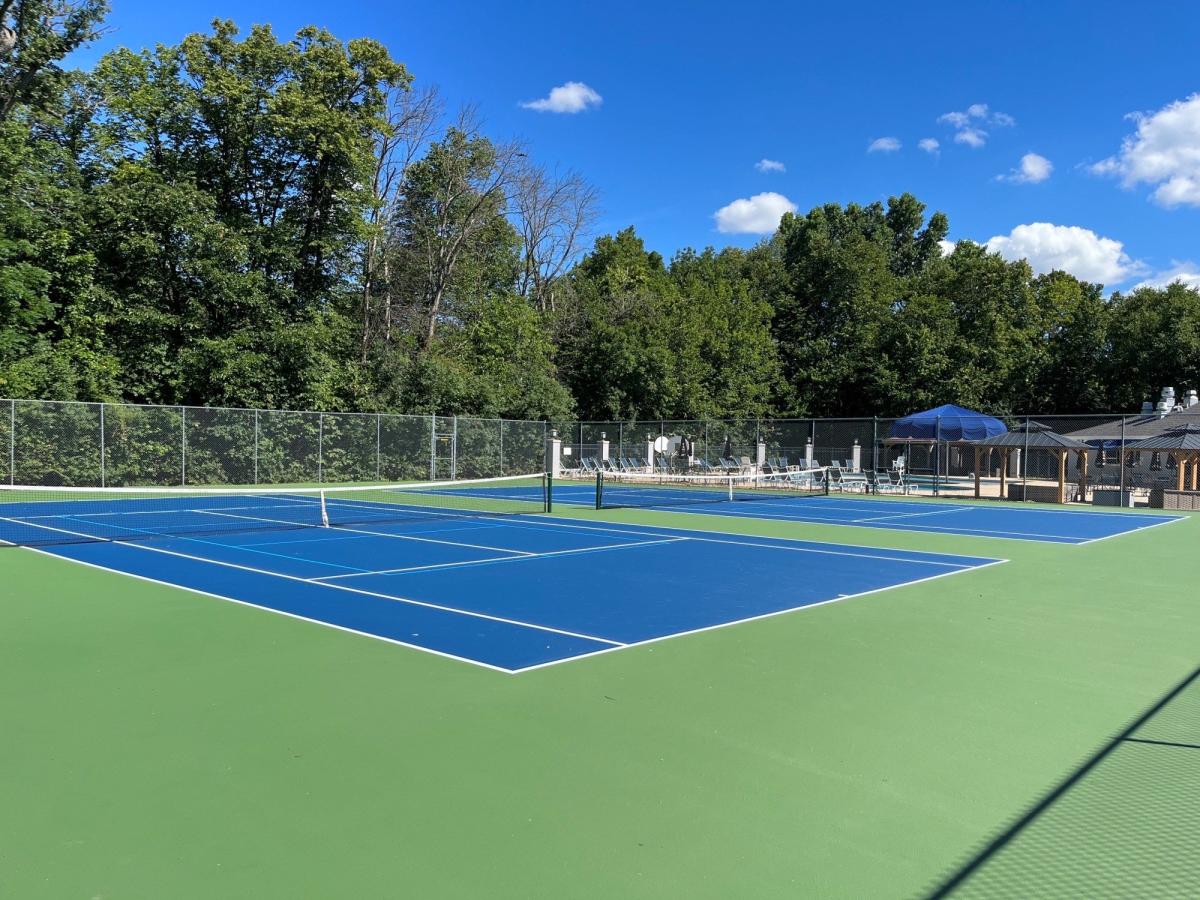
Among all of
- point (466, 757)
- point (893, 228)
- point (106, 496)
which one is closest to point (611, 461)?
point (106, 496)

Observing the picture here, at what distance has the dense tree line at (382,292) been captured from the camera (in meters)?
28.0

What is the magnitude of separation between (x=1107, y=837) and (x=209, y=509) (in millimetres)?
19051

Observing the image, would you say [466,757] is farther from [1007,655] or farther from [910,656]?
[1007,655]

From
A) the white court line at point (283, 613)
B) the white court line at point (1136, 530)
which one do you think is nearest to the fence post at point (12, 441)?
the white court line at point (283, 613)

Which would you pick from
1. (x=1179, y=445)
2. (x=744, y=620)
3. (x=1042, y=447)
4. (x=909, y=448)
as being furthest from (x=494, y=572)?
(x=909, y=448)

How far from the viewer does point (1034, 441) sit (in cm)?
2580

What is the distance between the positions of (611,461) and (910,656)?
1147 inches

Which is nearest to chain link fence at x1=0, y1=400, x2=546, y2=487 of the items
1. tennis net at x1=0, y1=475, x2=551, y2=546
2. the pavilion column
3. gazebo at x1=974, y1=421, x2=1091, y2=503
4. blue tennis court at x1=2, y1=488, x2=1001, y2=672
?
tennis net at x1=0, y1=475, x2=551, y2=546

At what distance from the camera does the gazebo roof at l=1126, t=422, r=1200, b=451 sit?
24.2 meters

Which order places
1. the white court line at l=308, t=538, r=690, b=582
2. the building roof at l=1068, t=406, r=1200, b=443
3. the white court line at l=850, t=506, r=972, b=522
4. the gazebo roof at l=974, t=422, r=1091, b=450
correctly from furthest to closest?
the building roof at l=1068, t=406, r=1200, b=443 → the gazebo roof at l=974, t=422, r=1091, b=450 → the white court line at l=850, t=506, r=972, b=522 → the white court line at l=308, t=538, r=690, b=582

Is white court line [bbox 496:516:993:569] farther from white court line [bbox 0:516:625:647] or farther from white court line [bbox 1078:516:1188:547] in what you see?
white court line [bbox 0:516:625:647]

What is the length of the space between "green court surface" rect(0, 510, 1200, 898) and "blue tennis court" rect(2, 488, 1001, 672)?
64 cm

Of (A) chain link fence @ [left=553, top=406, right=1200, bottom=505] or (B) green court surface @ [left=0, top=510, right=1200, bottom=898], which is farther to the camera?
(A) chain link fence @ [left=553, top=406, right=1200, bottom=505]

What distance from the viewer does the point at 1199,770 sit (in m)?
4.58
